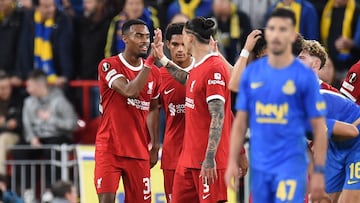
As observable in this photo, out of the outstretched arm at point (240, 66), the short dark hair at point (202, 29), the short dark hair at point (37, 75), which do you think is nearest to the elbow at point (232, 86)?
the outstretched arm at point (240, 66)

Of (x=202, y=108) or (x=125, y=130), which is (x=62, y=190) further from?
(x=202, y=108)

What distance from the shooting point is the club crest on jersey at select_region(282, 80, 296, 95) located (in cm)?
1002

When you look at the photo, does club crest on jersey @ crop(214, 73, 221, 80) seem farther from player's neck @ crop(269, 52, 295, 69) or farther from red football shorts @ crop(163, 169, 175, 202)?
player's neck @ crop(269, 52, 295, 69)

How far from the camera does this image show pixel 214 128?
1198cm

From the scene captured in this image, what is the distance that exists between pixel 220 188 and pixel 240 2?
7.56 meters

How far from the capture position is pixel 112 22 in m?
18.8

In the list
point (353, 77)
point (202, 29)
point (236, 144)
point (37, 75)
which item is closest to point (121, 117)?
point (202, 29)

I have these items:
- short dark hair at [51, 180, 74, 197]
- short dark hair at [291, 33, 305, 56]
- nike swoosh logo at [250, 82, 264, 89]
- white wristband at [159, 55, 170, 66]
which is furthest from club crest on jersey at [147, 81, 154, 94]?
nike swoosh logo at [250, 82, 264, 89]

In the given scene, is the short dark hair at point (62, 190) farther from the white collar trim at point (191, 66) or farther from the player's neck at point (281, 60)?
the player's neck at point (281, 60)

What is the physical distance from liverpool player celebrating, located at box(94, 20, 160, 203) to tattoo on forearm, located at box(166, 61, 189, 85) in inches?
9.8

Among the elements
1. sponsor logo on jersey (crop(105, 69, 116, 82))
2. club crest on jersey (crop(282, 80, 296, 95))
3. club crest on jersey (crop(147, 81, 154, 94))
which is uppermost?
club crest on jersey (crop(282, 80, 296, 95))

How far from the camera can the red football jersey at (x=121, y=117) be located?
13.1m

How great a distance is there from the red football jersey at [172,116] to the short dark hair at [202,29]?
1.16 metres

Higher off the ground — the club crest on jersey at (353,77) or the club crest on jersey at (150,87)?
the club crest on jersey at (353,77)
